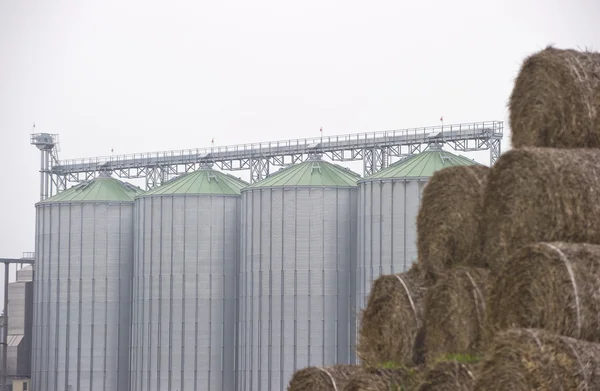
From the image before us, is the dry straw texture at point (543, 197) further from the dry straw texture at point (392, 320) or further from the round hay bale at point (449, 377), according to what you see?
the dry straw texture at point (392, 320)

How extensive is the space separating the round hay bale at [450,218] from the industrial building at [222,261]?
80.6ft

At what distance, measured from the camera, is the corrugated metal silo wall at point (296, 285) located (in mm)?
46000

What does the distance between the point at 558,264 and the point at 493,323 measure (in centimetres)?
126


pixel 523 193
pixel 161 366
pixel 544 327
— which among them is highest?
pixel 523 193

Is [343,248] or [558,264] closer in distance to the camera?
[558,264]

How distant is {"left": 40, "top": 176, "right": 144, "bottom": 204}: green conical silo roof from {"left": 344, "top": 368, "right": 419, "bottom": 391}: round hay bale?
4089 centimetres

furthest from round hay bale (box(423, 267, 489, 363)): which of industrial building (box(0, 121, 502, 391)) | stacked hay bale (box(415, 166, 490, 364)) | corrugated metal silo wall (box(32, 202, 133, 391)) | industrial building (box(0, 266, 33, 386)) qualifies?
industrial building (box(0, 266, 33, 386))

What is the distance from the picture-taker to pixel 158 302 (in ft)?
164

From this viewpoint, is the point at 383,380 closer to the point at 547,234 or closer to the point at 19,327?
the point at 547,234

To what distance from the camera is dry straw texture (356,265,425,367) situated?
16.1 meters

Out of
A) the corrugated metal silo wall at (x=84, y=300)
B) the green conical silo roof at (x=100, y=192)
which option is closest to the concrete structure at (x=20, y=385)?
the corrugated metal silo wall at (x=84, y=300)

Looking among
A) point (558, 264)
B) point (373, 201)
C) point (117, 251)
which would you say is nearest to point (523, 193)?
point (558, 264)

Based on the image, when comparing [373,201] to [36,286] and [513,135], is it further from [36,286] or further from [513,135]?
[513,135]

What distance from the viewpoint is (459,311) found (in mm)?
15328
